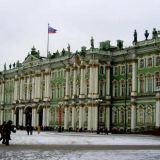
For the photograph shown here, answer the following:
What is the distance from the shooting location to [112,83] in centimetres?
10156

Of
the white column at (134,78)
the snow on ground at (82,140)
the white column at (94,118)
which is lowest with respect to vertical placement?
the snow on ground at (82,140)

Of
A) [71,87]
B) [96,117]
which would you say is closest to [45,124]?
[71,87]

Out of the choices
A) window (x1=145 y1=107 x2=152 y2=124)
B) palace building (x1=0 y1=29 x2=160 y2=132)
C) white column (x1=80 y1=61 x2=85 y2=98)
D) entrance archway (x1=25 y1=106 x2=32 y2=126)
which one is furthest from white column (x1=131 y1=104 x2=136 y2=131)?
entrance archway (x1=25 y1=106 x2=32 y2=126)

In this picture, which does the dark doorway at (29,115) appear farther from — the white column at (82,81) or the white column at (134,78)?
the white column at (134,78)

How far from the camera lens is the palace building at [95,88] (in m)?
89.8

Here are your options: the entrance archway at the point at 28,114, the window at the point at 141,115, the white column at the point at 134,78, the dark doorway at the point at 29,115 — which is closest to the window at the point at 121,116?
the window at the point at 141,115

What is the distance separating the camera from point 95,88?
9875 cm

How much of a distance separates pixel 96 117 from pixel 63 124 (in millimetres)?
12712

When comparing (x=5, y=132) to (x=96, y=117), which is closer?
(x=5, y=132)

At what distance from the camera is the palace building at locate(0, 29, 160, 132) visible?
89750 millimetres

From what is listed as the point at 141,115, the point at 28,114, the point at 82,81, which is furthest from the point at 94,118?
the point at 28,114

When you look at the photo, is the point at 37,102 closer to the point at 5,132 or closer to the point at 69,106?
the point at 69,106

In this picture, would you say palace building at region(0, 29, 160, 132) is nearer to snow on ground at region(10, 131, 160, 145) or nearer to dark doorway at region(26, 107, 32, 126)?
dark doorway at region(26, 107, 32, 126)

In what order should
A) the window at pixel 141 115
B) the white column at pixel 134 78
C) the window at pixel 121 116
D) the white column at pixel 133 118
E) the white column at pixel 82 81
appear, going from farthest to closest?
the white column at pixel 82 81 → the window at pixel 121 116 → the white column at pixel 134 78 → the white column at pixel 133 118 → the window at pixel 141 115
